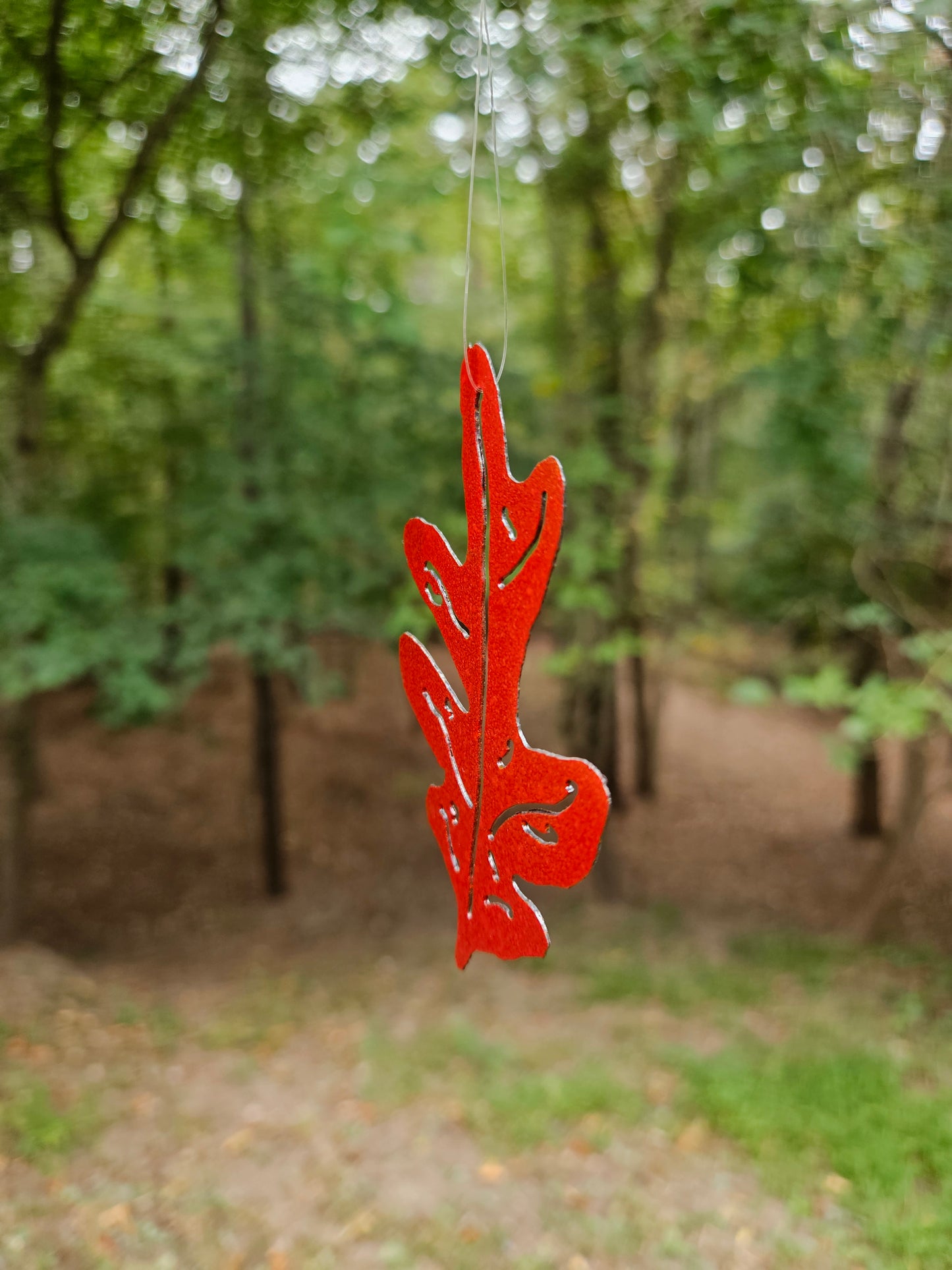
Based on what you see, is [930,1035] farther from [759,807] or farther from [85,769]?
[85,769]

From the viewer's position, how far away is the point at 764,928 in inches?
305

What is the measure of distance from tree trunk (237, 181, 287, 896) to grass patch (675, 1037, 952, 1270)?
4.27m

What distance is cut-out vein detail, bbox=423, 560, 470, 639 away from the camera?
2.04m

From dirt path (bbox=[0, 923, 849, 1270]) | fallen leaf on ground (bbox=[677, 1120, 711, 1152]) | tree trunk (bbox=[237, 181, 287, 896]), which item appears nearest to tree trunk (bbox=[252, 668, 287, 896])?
tree trunk (bbox=[237, 181, 287, 896])

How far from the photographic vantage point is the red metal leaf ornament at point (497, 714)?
1.77m

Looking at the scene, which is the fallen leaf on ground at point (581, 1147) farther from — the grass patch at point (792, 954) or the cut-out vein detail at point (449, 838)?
the cut-out vein detail at point (449, 838)

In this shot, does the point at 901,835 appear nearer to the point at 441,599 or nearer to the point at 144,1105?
the point at 144,1105

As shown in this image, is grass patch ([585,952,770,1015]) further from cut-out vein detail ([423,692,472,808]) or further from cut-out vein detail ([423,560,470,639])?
cut-out vein detail ([423,560,470,639])

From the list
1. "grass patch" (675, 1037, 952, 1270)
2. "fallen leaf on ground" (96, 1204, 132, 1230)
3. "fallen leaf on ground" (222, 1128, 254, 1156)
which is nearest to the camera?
"fallen leaf on ground" (96, 1204, 132, 1230)

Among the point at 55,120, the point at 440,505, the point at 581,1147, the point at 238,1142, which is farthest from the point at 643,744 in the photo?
the point at 55,120

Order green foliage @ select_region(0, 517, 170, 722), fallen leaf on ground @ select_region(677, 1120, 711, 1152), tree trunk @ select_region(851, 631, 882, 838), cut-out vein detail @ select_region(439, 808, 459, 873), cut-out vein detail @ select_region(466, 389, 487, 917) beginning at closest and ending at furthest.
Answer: cut-out vein detail @ select_region(466, 389, 487, 917)
cut-out vein detail @ select_region(439, 808, 459, 873)
fallen leaf on ground @ select_region(677, 1120, 711, 1152)
green foliage @ select_region(0, 517, 170, 722)
tree trunk @ select_region(851, 631, 882, 838)

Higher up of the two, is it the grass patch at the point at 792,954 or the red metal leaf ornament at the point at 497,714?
the red metal leaf ornament at the point at 497,714

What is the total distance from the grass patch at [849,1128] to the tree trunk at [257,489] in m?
4.27

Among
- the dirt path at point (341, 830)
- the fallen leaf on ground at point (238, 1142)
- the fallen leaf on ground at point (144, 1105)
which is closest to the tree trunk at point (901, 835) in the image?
the dirt path at point (341, 830)
